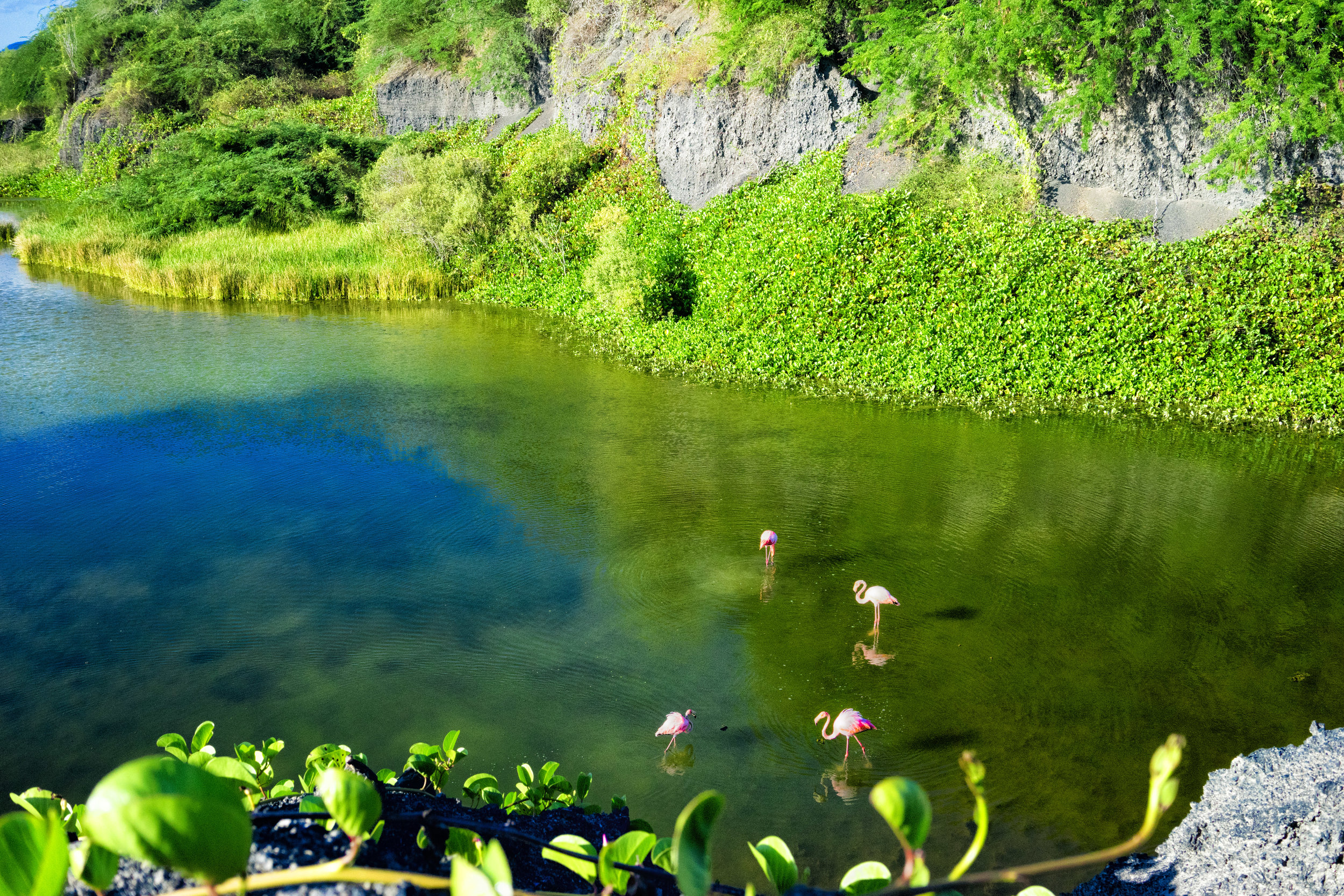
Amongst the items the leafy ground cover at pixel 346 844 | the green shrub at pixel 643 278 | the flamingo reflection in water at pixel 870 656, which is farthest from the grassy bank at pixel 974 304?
the leafy ground cover at pixel 346 844

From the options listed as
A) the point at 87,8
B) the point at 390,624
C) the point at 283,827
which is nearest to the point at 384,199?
the point at 390,624

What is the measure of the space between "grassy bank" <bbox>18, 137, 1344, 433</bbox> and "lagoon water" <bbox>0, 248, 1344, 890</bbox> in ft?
3.12

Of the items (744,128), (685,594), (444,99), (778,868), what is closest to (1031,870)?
(778,868)

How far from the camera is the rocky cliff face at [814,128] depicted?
39.4ft

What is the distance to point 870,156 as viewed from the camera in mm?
14094

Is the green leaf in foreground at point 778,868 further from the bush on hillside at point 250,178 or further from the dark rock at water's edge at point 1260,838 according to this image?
the bush on hillside at point 250,178

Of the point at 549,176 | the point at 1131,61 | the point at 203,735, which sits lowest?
the point at 203,735

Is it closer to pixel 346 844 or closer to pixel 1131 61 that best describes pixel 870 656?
pixel 346 844

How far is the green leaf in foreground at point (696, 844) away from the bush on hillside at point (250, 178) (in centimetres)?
2300

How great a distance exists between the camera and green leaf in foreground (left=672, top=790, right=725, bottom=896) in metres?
0.76

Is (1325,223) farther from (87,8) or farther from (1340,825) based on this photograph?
(87,8)

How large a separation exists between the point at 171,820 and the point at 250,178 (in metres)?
24.2

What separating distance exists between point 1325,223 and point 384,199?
54.4 ft

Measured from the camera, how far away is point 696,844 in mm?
794
